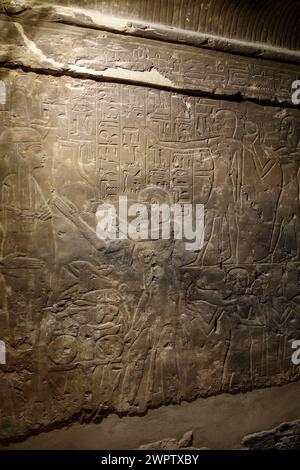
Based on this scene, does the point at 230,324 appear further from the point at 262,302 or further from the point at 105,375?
the point at 105,375

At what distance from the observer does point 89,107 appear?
2.27m

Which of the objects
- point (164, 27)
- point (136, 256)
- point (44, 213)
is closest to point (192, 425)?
point (136, 256)

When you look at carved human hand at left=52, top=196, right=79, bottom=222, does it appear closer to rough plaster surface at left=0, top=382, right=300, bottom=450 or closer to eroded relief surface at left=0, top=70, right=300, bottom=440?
eroded relief surface at left=0, top=70, right=300, bottom=440

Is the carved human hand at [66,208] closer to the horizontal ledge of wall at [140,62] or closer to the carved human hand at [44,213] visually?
the carved human hand at [44,213]

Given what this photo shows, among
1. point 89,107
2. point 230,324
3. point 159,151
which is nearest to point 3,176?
point 89,107

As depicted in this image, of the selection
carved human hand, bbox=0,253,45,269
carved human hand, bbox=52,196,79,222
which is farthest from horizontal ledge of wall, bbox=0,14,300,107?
carved human hand, bbox=0,253,45,269

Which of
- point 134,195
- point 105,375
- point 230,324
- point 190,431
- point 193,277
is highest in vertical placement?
point 134,195

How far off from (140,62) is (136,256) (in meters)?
1.29

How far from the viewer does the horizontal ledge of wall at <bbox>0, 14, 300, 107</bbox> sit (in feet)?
7.02

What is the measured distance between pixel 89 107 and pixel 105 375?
1744 millimetres

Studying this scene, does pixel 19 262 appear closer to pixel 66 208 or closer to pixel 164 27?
pixel 66 208

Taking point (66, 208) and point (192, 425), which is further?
point (192, 425)

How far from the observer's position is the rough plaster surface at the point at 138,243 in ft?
7.10

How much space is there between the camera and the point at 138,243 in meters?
2.38
